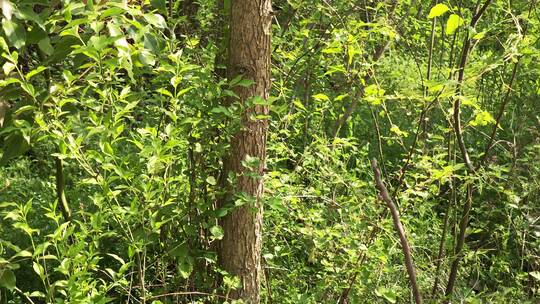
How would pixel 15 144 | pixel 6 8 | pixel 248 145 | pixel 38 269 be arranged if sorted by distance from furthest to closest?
pixel 248 145
pixel 15 144
pixel 38 269
pixel 6 8

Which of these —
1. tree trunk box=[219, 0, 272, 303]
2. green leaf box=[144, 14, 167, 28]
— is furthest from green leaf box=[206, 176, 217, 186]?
green leaf box=[144, 14, 167, 28]

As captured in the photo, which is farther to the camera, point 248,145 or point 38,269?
point 248,145

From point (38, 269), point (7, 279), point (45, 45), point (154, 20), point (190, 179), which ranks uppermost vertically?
point (154, 20)

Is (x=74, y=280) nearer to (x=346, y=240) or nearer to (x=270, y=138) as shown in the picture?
(x=346, y=240)

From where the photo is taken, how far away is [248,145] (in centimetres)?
353

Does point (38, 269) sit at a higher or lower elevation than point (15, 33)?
lower

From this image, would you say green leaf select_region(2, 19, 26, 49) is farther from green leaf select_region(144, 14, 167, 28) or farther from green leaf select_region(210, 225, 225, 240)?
green leaf select_region(210, 225, 225, 240)

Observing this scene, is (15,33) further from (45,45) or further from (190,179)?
(190,179)

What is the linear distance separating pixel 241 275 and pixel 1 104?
135 centimetres

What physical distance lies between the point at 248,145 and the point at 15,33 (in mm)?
1186

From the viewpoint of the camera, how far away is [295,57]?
4.60 m

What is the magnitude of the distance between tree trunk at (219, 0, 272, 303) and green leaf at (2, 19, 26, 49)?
0.99 metres

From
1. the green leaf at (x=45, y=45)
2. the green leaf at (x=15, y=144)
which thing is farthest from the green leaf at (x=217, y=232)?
the green leaf at (x=45, y=45)

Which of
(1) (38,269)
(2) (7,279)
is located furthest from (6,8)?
(2) (7,279)
